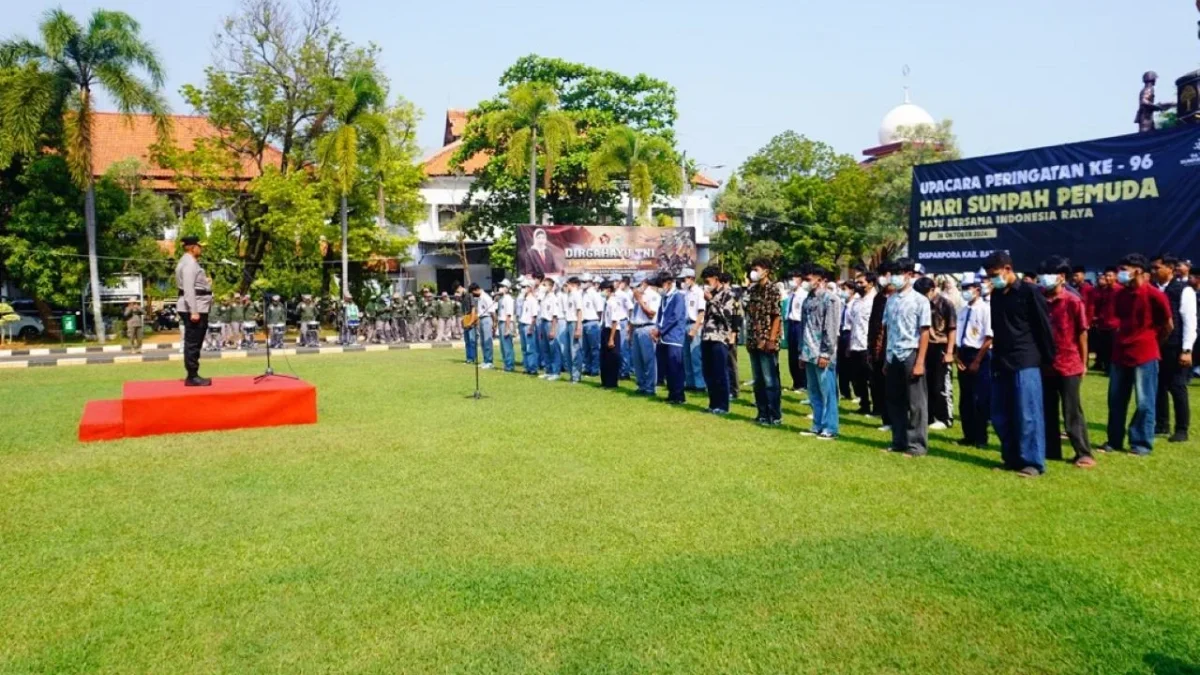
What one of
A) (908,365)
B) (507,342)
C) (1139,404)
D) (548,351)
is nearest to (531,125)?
(507,342)

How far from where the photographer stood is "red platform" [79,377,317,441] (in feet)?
30.5

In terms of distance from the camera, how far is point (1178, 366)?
347 inches

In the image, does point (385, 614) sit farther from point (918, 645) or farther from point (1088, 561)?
point (1088, 561)

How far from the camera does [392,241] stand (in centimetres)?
3512

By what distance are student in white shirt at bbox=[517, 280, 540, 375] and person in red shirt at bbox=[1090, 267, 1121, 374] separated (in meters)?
8.79

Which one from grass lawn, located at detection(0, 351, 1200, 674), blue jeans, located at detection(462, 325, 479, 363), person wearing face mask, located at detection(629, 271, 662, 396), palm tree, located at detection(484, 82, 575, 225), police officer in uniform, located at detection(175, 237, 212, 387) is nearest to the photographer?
grass lawn, located at detection(0, 351, 1200, 674)

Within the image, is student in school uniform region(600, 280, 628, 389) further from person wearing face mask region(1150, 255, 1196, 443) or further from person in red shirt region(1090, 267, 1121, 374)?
person wearing face mask region(1150, 255, 1196, 443)

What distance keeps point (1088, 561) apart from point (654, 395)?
8.12 meters


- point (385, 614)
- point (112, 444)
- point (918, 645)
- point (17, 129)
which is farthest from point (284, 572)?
point (17, 129)

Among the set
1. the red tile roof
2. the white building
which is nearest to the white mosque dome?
the white building

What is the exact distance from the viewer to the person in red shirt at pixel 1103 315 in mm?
8641

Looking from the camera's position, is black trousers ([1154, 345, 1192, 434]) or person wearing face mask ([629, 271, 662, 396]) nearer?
black trousers ([1154, 345, 1192, 434])

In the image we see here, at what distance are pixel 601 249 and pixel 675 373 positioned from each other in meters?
17.2

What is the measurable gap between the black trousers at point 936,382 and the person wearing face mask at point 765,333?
1.52 m
